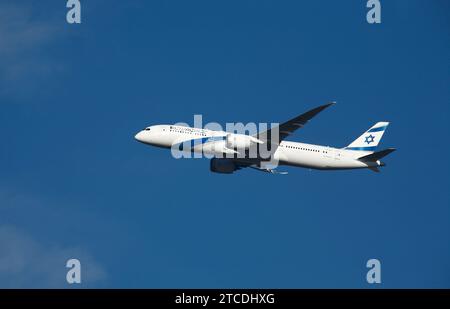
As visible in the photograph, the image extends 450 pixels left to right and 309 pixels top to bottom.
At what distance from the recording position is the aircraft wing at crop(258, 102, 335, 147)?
52.6 meters

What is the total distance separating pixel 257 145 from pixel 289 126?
3.22 metres

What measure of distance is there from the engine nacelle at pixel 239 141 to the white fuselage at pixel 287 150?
75 centimetres

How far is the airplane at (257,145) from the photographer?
56062 mm

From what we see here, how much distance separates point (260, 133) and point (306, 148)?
4295 mm

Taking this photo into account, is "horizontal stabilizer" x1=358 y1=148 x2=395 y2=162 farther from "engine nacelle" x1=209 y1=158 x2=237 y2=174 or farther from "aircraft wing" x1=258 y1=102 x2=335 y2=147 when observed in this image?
"engine nacelle" x1=209 y1=158 x2=237 y2=174

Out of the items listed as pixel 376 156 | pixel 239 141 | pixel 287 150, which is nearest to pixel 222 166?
pixel 239 141

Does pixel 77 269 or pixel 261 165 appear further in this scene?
pixel 261 165

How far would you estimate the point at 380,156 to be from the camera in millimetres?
56312

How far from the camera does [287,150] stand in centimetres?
5728

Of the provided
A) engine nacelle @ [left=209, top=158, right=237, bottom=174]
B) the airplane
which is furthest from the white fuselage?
engine nacelle @ [left=209, top=158, right=237, bottom=174]

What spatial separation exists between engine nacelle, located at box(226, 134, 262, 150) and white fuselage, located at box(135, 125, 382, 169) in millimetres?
753

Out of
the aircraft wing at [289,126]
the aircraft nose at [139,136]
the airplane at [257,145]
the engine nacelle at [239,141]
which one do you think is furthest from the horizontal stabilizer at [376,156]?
the aircraft nose at [139,136]

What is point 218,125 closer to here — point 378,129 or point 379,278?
point 378,129
